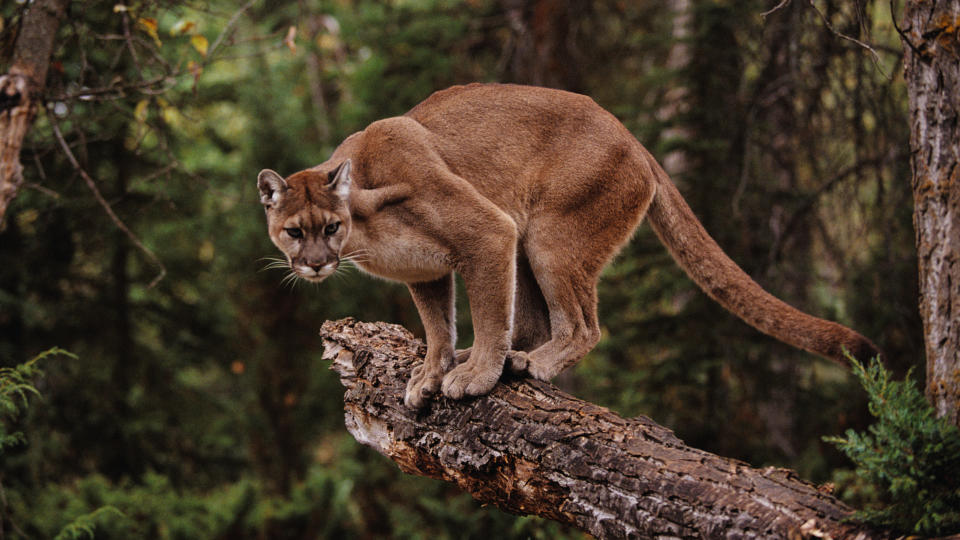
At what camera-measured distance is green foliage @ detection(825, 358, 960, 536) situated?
2646 millimetres

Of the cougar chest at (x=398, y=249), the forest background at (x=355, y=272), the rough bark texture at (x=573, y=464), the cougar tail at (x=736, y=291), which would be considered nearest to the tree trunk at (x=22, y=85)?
the forest background at (x=355, y=272)

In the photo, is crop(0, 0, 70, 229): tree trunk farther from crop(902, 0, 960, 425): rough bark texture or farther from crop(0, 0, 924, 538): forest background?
crop(902, 0, 960, 425): rough bark texture

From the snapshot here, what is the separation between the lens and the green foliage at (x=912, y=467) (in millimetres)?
2646

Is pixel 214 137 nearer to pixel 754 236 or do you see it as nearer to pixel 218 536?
pixel 218 536

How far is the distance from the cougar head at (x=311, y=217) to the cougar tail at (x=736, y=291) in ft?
6.82

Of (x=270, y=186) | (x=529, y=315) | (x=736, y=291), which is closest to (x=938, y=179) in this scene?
(x=736, y=291)

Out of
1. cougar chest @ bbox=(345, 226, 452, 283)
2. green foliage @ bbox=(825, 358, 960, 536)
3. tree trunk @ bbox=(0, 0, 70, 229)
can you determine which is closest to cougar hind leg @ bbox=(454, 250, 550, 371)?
cougar chest @ bbox=(345, 226, 452, 283)

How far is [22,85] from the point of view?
14.4 feet

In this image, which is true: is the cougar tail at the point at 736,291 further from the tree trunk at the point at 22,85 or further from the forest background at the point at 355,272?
the tree trunk at the point at 22,85

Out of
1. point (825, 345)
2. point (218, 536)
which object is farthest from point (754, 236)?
point (218, 536)

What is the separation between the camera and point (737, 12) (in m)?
7.57

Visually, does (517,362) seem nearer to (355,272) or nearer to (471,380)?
(471,380)

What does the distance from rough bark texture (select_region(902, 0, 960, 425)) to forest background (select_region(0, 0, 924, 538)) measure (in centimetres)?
185

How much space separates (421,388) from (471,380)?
280 millimetres
